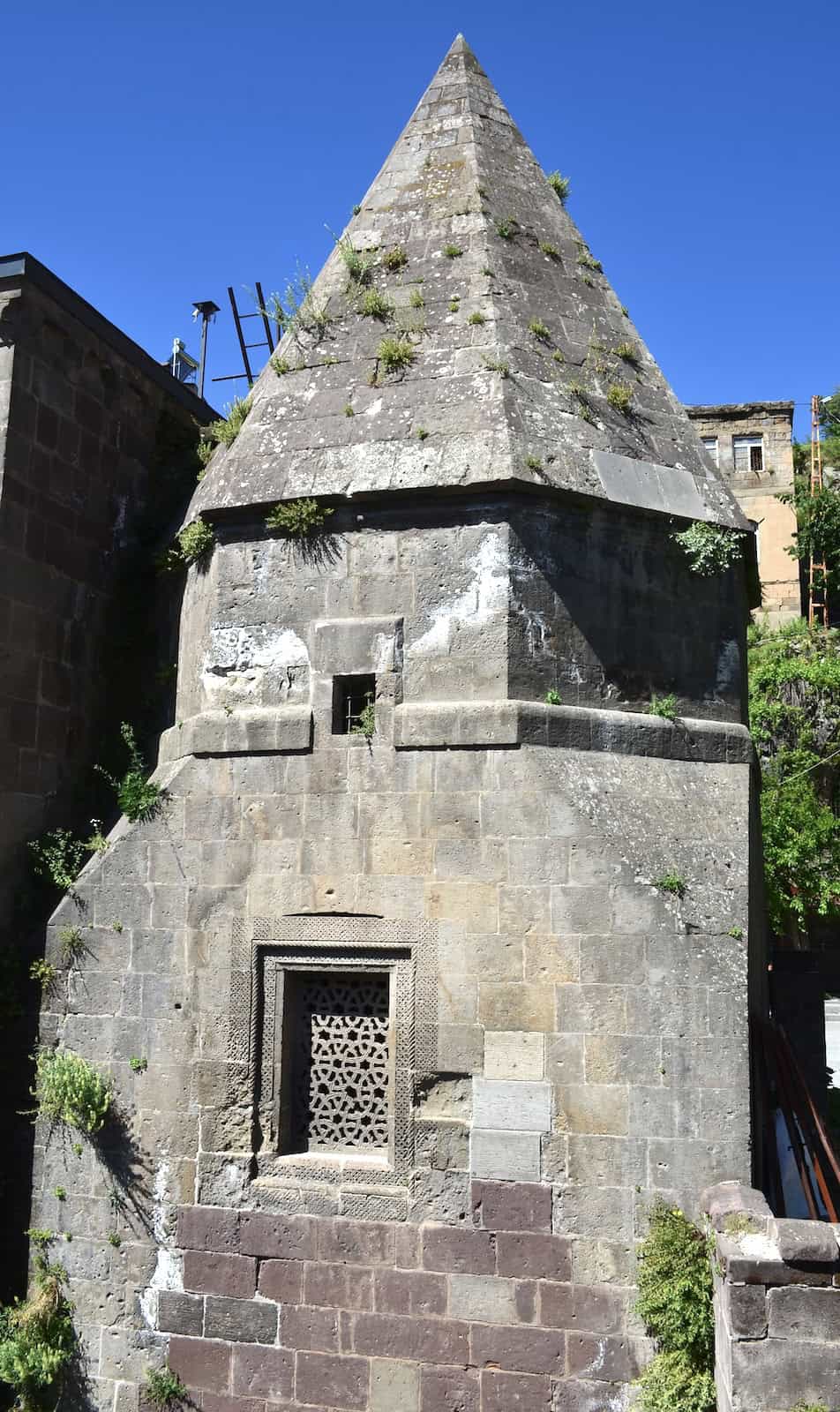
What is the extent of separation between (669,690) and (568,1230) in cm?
355

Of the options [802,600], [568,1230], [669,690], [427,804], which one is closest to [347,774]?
[427,804]

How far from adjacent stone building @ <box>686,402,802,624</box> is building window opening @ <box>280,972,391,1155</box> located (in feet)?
81.4

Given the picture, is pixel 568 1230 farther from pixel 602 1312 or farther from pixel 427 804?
pixel 427 804

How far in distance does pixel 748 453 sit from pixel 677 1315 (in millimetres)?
27478

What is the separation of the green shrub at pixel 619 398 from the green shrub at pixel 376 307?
177 cm

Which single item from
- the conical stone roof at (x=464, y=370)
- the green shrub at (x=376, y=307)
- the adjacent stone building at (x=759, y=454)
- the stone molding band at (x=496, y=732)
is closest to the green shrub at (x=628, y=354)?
the conical stone roof at (x=464, y=370)

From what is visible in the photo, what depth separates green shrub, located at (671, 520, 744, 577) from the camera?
807cm

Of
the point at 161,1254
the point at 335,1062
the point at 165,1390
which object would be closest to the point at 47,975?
the point at 161,1254

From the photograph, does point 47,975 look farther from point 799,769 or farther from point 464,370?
point 799,769

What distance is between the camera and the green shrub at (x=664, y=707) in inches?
307

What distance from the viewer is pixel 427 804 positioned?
7.31 meters

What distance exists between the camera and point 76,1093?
737 centimetres

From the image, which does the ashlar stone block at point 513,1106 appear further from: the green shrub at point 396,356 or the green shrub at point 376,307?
the green shrub at point 376,307

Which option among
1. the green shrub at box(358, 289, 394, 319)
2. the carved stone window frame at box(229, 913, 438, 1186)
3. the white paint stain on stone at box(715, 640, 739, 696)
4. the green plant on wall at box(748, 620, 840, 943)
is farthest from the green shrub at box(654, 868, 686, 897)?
the green plant on wall at box(748, 620, 840, 943)
